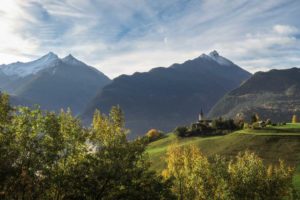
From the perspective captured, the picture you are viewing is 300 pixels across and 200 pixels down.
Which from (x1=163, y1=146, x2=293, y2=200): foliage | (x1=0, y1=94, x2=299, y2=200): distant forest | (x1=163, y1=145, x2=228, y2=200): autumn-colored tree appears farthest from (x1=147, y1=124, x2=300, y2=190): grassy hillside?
(x1=0, y1=94, x2=299, y2=200): distant forest

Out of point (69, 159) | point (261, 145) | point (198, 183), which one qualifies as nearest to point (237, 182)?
point (198, 183)

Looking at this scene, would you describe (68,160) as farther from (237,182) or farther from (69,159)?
(237,182)

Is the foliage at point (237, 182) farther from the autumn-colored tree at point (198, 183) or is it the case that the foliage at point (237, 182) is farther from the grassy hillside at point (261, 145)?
the grassy hillside at point (261, 145)

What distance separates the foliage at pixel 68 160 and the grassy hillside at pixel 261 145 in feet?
268

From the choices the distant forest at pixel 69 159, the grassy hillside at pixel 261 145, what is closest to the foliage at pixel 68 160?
the distant forest at pixel 69 159

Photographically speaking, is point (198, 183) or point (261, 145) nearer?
point (198, 183)

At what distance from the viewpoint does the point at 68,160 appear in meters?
40.0

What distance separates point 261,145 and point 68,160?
11440 centimetres

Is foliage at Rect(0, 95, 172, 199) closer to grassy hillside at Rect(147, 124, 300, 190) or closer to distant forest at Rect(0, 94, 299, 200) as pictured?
distant forest at Rect(0, 94, 299, 200)

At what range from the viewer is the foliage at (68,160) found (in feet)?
121

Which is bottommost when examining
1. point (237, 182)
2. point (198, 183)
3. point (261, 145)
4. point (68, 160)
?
point (198, 183)

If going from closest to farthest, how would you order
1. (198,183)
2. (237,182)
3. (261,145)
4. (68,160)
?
(68,160)
(237,182)
(198,183)
(261,145)

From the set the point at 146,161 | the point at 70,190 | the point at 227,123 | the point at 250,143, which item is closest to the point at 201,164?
the point at 146,161

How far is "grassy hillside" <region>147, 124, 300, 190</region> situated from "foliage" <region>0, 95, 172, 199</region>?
81.6 metres
